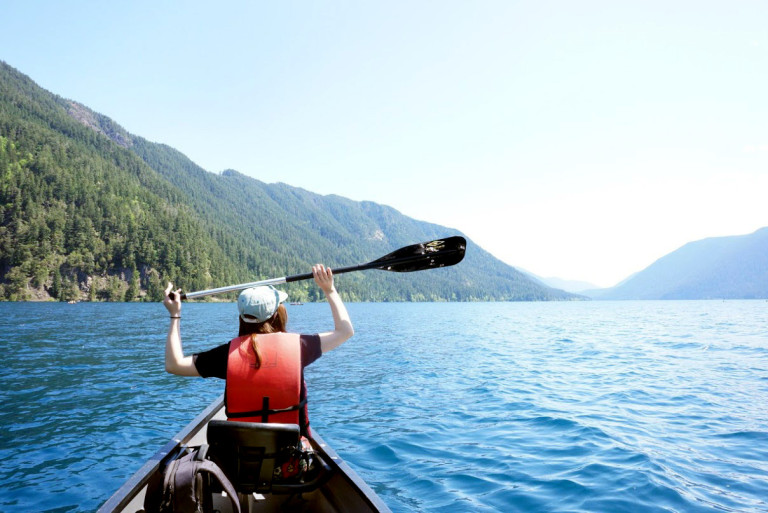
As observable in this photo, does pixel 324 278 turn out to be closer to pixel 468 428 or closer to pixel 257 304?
pixel 257 304

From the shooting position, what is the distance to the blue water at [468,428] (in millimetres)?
7402

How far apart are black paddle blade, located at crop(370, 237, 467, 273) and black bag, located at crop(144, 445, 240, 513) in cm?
278

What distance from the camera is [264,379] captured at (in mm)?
3805

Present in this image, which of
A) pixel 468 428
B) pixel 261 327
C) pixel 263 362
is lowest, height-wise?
pixel 468 428

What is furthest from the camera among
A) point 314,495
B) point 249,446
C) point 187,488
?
point 314,495

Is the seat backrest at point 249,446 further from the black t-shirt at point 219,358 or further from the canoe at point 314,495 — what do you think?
the black t-shirt at point 219,358

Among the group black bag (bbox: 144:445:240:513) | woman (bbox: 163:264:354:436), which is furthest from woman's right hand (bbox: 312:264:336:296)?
black bag (bbox: 144:445:240:513)

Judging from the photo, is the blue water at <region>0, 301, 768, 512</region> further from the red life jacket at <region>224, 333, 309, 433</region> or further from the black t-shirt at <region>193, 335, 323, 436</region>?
the black t-shirt at <region>193, 335, 323, 436</region>

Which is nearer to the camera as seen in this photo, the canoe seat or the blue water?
the canoe seat

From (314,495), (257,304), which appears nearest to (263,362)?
(257,304)

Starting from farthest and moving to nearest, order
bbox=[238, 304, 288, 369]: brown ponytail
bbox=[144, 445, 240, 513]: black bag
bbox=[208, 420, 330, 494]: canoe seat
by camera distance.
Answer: bbox=[238, 304, 288, 369]: brown ponytail → bbox=[208, 420, 330, 494]: canoe seat → bbox=[144, 445, 240, 513]: black bag

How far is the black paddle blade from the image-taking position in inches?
206

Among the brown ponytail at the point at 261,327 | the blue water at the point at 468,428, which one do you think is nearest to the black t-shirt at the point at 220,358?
the brown ponytail at the point at 261,327

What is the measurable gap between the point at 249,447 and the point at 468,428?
879 cm
